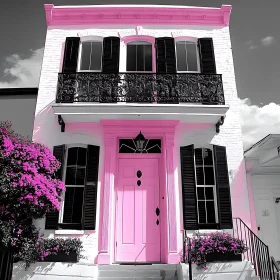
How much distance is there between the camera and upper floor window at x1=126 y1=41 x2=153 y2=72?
383 inches

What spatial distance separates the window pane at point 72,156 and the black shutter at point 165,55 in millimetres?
3598

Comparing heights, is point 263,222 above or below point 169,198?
below

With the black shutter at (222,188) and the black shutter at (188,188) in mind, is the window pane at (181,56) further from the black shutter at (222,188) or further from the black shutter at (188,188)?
the black shutter at (222,188)

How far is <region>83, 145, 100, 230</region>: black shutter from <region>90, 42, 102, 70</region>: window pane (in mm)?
2900

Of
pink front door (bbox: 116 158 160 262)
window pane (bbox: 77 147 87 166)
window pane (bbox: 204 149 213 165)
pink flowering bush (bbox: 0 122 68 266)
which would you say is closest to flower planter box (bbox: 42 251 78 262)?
pink flowering bush (bbox: 0 122 68 266)

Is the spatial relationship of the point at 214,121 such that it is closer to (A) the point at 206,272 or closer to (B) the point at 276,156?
(B) the point at 276,156

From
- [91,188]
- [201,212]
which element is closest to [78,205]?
[91,188]

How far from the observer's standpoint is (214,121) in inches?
344

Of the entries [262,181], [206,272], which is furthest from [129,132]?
[262,181]

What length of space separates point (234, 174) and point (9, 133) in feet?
20.4

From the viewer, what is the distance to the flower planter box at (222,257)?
698cm

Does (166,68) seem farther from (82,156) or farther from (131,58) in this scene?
(82,156)

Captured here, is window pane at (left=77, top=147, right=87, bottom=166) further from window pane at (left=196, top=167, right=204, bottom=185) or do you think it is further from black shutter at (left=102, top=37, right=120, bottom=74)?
window pane at (left=196, top=167, right=204, bottom=185)

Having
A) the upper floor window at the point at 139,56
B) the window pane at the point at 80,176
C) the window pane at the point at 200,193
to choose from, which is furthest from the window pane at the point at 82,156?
the window pane at the point at 200,193
